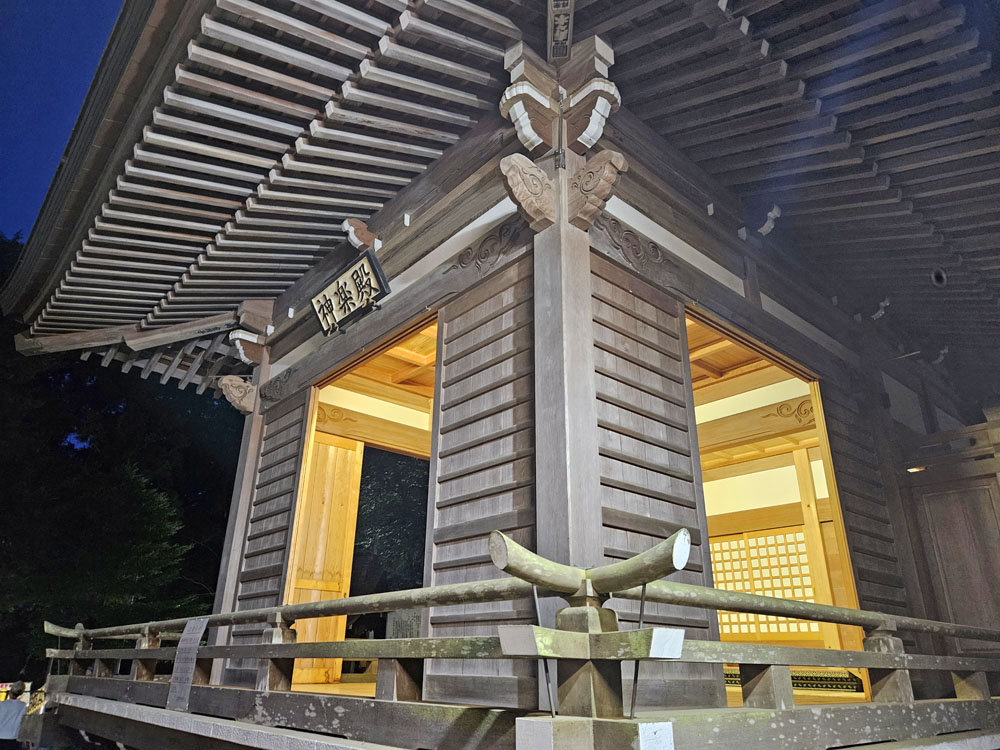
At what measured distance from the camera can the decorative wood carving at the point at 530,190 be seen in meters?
3.66

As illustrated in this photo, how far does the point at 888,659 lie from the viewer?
3.14 meters

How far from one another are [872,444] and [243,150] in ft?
19.6

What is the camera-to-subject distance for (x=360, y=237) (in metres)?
5.60

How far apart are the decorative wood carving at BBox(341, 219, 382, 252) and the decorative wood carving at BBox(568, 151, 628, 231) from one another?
7.52 ft

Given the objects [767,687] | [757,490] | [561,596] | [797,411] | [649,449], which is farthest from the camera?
[757,490]

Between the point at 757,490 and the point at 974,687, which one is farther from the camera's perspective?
the point at 757,490

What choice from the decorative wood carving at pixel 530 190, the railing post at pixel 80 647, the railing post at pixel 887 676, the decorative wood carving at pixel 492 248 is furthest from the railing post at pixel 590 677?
the railing post at pixel 80 647

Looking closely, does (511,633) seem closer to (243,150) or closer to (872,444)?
(243,150)

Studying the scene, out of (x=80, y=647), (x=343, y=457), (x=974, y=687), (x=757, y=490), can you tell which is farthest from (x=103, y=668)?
(x=757, y=490)

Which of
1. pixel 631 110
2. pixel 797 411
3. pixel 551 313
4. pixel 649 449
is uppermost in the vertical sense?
pixel 631 110

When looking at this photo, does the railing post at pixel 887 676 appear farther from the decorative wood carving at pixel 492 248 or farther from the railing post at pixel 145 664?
the railing post at pixel 145 664

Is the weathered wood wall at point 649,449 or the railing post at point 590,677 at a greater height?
the weathered wood wall at point 649,449

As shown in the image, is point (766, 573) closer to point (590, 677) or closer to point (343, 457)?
point (343, 457)

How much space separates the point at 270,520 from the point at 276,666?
2455mm
